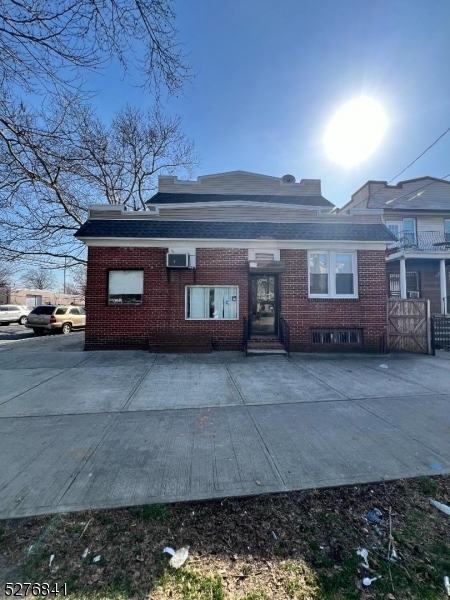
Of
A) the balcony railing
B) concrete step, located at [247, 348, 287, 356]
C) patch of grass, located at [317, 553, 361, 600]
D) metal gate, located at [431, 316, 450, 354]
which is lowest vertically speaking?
patch of grass, located at [317, 553, 361, 600]

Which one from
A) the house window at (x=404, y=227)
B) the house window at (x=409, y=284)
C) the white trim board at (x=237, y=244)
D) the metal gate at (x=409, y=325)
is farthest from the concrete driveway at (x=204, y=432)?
the house window at (x=404, y=227)

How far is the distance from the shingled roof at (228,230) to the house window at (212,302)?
5.92 feet

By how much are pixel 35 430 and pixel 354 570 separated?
400 centimetres

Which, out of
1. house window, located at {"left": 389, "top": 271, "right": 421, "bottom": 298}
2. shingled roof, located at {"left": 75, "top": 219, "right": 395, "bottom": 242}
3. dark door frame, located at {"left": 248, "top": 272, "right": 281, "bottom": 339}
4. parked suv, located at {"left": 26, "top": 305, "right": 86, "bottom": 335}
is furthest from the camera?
house window, located at {"left": 389, "top": 271, "right": 421, "bottom": 298}

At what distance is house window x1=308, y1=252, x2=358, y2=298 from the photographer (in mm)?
9758

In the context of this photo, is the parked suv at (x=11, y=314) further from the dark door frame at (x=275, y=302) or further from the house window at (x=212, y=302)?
the dark door frame at (x=275, y=302)

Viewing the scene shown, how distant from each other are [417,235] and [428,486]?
60.0ft

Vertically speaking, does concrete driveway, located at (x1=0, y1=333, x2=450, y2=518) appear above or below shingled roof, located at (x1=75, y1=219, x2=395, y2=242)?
below

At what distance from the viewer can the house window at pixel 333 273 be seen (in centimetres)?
976

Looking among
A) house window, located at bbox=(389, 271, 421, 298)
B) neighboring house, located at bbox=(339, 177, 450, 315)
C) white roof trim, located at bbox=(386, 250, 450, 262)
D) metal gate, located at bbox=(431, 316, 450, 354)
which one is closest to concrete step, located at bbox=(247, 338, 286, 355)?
metal gate, located at bbox=(431, 316, 450, 354)

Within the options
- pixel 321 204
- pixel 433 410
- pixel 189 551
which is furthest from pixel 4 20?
pixel 321 204

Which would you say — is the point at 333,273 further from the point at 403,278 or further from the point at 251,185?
the point at 403,278

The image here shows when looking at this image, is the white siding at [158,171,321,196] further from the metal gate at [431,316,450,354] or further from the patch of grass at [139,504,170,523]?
the patch of grass at [139,504,170,523]

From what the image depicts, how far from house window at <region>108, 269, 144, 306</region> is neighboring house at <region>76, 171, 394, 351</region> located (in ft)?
0.11
